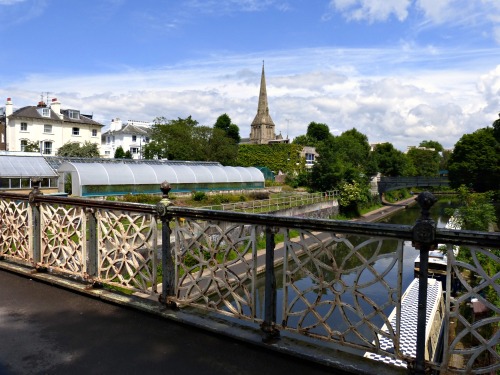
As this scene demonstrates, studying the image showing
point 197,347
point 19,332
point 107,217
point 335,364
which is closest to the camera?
point 335,364

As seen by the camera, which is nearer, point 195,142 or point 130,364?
point 130,364

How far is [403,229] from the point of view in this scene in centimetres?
286

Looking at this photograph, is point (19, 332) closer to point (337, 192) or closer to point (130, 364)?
point (130, 364)

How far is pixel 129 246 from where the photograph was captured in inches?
178

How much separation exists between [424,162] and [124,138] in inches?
2463

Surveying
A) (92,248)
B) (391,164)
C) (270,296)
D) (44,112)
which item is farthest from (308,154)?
(270,296)

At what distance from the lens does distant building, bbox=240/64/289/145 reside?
296ft

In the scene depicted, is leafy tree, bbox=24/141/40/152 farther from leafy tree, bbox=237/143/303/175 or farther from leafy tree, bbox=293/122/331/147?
leafy tree, bbox=293/122/331/147

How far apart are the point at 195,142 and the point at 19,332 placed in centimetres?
4529

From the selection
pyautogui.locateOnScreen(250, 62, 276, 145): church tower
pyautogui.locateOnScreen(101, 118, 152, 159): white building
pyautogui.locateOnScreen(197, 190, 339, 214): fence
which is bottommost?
pyautogui.locateOnScreen(197, 190, 339, 214): fence

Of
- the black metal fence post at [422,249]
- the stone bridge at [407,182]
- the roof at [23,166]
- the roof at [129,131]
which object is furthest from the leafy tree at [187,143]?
the black metal fence post at [422,249]

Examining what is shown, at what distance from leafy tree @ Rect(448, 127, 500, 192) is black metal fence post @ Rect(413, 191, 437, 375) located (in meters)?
53.5

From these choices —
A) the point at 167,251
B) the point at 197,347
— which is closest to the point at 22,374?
the point at 197,347

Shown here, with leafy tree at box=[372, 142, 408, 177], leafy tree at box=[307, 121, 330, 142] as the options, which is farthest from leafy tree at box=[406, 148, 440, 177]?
leafy tree at box=[307, 121, 330, 142]
